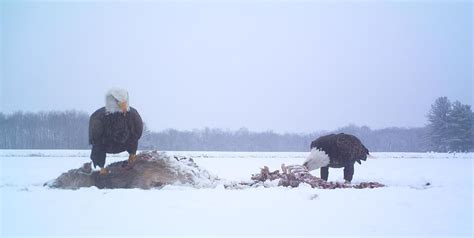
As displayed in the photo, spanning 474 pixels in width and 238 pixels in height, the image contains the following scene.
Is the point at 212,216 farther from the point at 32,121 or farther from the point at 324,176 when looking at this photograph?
the point at 32,121

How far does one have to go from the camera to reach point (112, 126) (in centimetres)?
1304

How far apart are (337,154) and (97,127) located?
826 cm

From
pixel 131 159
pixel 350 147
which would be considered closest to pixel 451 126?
pixel 350 147

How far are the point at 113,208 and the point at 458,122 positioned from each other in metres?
57.9

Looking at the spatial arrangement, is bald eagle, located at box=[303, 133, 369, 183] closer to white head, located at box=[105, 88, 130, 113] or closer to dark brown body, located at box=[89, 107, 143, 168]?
dark brown body, located at box=[89, 107, 143, 168]

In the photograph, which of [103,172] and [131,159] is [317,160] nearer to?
[131,159]

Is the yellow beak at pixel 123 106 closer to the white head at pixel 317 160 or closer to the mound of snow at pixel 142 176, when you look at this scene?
the mound of snow at pixel 142 176

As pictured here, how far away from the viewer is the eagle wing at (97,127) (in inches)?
515

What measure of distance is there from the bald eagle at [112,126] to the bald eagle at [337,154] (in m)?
6.52

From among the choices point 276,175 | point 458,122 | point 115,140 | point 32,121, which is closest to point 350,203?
point 276,175

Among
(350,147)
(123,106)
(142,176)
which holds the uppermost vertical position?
(123,106)

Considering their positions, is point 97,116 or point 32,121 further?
point 32,121

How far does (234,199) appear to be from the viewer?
32.6 ft

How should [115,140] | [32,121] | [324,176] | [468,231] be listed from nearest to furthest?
[468,231] → [115,140] → [324,176] → [32,121]
